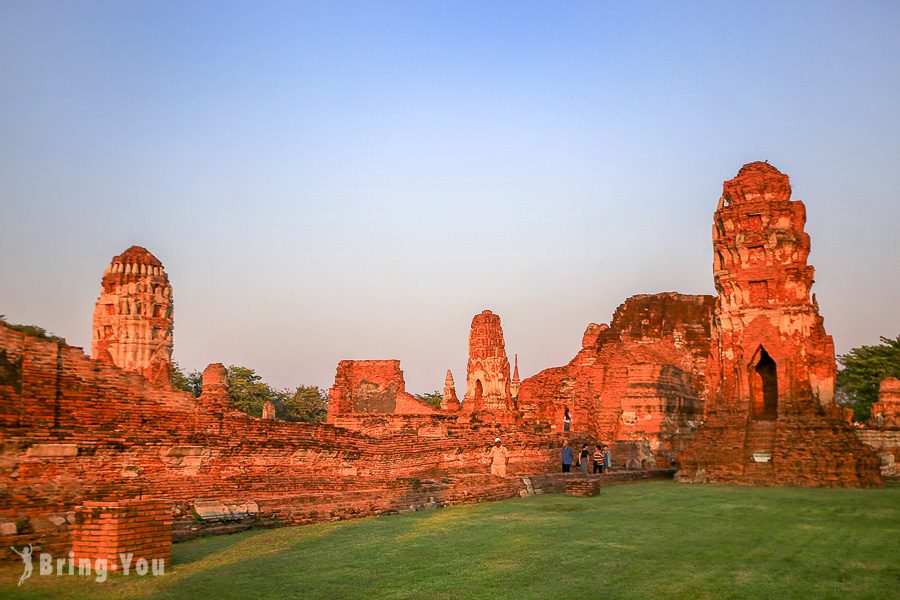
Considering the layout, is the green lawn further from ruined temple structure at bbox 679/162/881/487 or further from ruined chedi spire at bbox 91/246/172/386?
ruined chedi spire at bbox 91/246/172/386

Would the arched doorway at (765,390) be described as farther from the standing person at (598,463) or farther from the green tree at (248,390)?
the green tree at (248,390)

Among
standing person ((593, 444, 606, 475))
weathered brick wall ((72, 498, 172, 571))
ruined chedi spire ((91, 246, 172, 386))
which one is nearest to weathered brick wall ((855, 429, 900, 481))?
standing person ((593, 444, 606, 475))

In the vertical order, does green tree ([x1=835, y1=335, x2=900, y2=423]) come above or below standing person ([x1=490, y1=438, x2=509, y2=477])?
above

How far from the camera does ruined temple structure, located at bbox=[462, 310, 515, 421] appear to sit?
1332 inches

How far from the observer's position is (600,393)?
2512cm

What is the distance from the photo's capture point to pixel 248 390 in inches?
1796

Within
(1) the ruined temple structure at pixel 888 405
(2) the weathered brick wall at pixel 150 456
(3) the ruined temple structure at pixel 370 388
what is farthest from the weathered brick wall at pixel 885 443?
(3) the ruined temple structure at pixel 370 388

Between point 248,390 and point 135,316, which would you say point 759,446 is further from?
point 248,390

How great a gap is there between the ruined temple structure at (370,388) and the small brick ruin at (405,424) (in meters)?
0.06

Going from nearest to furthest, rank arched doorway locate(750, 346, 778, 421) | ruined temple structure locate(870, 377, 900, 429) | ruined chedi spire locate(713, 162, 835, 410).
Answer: ruined chedi spire locate(713, 162, 835, 410), arched doorway locate(750, 346, 778, 421), ruined temple structure locate(870, 377, 900, 429)

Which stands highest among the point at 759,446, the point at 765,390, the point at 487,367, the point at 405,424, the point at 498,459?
the point at 487,367

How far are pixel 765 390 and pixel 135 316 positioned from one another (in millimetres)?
16075

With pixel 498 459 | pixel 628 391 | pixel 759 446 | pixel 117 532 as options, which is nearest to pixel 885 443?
pixel 759 446

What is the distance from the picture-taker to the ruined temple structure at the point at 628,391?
22625 millimetres
